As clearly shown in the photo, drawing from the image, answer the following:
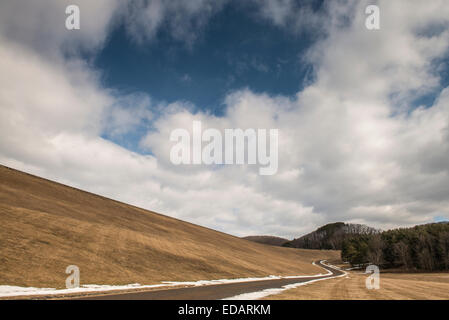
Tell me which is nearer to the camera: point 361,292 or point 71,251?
point 361,292

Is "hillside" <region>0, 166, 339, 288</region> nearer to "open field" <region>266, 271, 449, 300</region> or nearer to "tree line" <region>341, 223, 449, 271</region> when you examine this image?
"open field" <region>266, 271, 449, 300</region>

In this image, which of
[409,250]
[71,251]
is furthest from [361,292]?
[409,250]

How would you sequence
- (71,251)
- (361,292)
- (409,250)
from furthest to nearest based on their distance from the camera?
(409,250) → (71,251) → (361,292)

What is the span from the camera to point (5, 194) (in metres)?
44.1

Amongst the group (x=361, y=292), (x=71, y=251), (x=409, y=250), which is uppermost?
(x=71, y=251)

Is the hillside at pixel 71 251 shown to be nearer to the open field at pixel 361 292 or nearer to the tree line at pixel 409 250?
the open field at pixel 361 292

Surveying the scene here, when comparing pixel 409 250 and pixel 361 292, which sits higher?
pixel 361 292

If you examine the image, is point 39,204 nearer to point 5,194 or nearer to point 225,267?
point 5,194

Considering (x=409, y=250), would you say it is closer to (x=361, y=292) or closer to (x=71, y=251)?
(x=361, y=292)

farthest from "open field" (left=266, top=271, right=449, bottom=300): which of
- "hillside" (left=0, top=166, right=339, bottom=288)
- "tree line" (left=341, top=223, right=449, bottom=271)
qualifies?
"tree line" (left=341, top=223, right=449, bottom=271)

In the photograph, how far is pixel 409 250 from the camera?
92375mm

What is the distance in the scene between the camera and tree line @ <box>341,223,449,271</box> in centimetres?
8596
